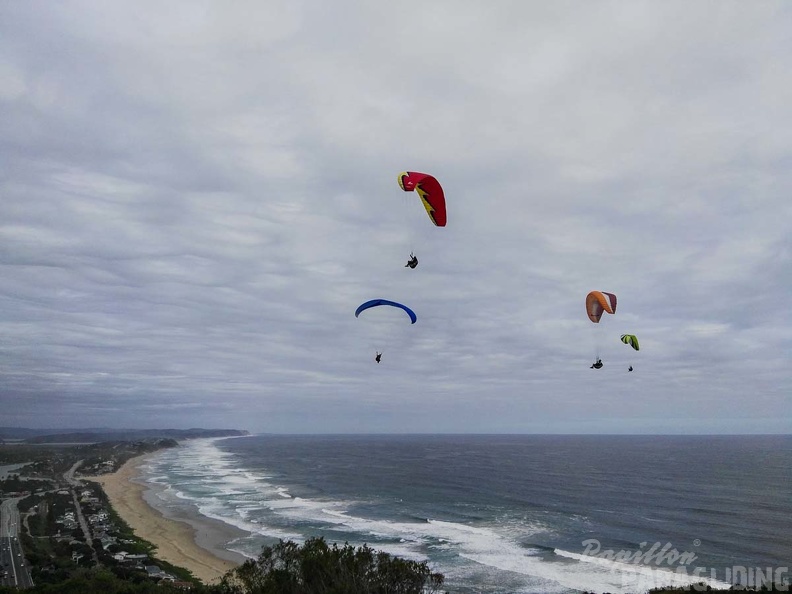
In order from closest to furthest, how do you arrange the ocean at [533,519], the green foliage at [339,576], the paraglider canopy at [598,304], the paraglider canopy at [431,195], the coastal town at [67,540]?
the green foliage at [339,576] < the paraglider canopy at [431,195] < the paraglider canopy at [598,304] < the coastal town at [67,540] < the ocean at [533,519]

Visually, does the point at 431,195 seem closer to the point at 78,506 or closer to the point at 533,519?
the point at 533,519

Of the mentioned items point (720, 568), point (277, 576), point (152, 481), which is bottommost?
point (152, 481)

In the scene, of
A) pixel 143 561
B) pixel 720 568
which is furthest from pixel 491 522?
pixel 143 561

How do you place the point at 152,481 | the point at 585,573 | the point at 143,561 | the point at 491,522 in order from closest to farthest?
the point at 585,573
the point at 143,561
the point at 491,522
the point at 152,481

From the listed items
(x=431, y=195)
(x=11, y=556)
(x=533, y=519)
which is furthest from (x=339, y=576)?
(x=533, y=519)

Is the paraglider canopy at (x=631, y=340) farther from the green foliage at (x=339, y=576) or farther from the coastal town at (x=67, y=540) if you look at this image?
the coastal town at (x=67, y=540)

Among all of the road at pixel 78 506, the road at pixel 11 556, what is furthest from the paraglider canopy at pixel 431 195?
the road at pixel 78 506

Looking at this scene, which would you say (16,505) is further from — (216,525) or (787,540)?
(787,540)

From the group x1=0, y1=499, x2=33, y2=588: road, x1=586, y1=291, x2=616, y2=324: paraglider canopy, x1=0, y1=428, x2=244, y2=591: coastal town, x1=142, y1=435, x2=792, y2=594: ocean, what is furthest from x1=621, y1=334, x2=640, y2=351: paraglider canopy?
x1=0, y1=499, x2=33, y2=588: road
